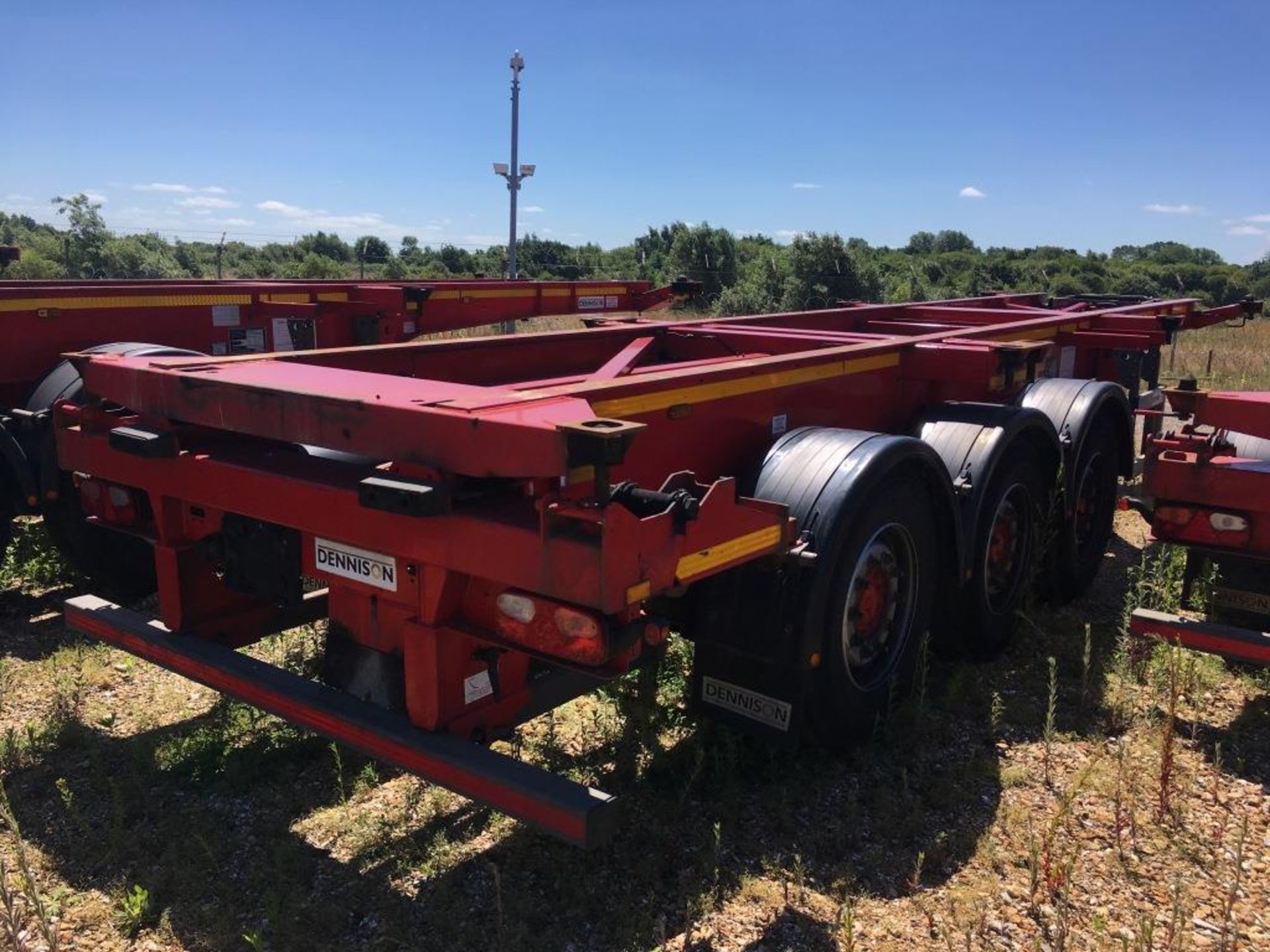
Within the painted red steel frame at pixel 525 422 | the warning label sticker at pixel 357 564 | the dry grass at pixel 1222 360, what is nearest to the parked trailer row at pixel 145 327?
the painted red steel frame at pixel 525 422

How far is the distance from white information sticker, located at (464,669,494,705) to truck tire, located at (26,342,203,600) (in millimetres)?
3150

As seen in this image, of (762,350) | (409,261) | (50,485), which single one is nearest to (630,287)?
(762,350)


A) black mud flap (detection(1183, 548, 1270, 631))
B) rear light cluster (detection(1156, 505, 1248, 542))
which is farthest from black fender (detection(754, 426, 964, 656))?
black mud flap (detection(1183, 548, 1270, 631))

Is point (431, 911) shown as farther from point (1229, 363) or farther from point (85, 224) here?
point (85, 224)

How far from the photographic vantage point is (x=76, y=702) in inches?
170

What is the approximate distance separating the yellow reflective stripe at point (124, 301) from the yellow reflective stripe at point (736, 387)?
451cm

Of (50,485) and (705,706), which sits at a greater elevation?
(50,485)

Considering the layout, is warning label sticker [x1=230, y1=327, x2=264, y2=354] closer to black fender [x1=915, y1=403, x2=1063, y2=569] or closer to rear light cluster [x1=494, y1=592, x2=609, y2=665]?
black fender [x1=915, y1=403, x2=1063, y2=569]

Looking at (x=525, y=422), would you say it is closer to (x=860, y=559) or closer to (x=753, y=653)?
(x=753, y=653)

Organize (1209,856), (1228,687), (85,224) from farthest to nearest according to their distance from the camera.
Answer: (85,224) < (1228,687) < (1209,856)

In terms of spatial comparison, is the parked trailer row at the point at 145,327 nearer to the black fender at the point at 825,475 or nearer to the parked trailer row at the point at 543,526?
the parked trailer row at the point at 543,526

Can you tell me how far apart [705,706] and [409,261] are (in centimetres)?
4964

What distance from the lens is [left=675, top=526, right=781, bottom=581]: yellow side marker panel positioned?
8.74ft

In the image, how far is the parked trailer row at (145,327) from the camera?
17.4 ft
